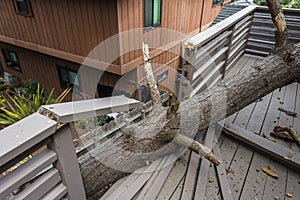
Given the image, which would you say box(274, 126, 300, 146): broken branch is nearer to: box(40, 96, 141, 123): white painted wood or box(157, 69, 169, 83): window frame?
Answer: box(40, 96, 141, 123): white painted wood

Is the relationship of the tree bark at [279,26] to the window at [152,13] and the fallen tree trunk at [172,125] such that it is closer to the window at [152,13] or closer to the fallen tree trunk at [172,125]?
the fallen tree trunk at [172,125]

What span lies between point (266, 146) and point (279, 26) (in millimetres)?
1112

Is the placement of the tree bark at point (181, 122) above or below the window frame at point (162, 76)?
above

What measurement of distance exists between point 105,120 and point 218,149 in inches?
128

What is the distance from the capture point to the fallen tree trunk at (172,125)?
1175 millimetres

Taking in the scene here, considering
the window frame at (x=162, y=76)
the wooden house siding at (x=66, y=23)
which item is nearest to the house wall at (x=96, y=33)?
the wooden house siding at (x=66, y=23)

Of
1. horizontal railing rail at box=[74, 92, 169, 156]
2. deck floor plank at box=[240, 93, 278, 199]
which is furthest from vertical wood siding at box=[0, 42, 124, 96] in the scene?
deck floor plank at box=[240, 93, 278, 199]

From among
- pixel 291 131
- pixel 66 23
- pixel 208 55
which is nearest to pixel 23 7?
pixel 66 23

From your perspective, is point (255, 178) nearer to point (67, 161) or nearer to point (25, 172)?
point (67, 161)

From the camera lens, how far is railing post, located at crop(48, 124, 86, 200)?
2.50ft

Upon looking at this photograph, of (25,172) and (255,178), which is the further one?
(255,178)

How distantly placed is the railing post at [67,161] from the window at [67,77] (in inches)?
199

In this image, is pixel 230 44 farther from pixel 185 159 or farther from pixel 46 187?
pixel 46 187

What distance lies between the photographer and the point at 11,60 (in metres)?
7.47
